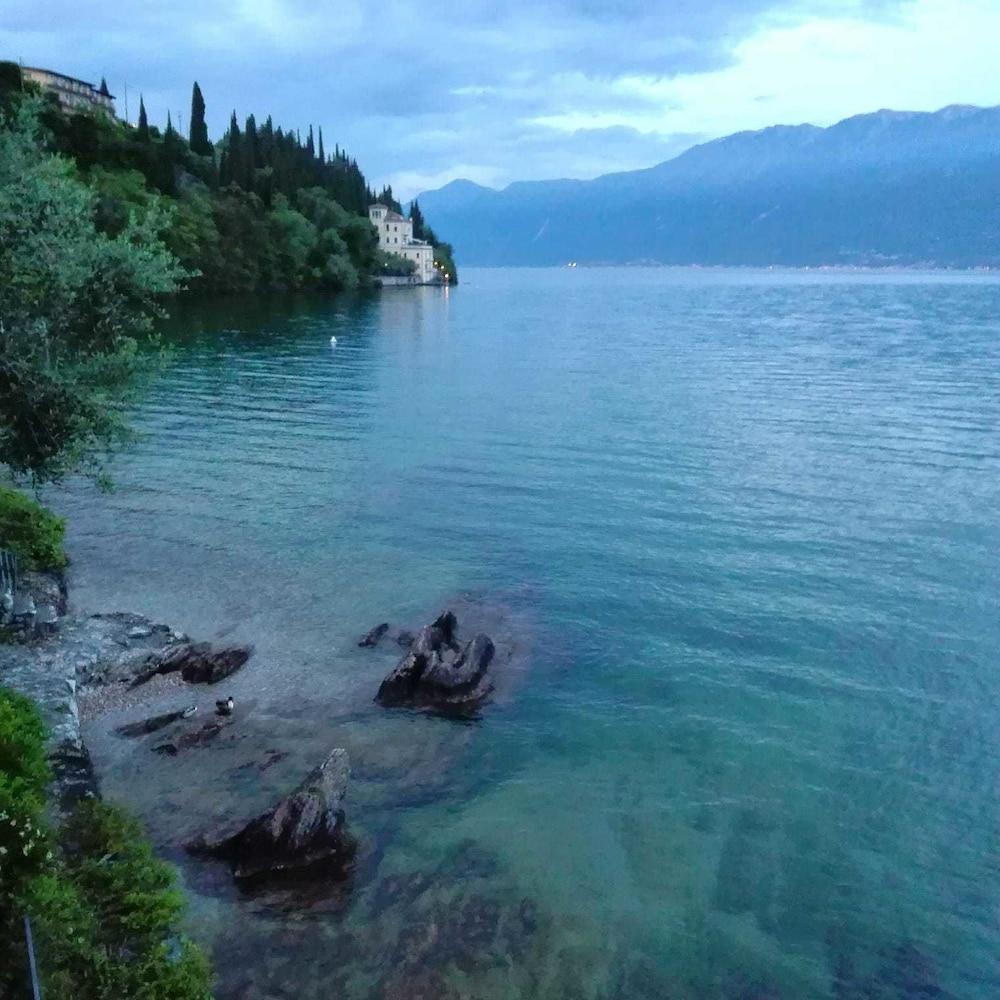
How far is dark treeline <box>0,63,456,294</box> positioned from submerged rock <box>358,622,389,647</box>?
324ft

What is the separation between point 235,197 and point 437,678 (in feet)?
483

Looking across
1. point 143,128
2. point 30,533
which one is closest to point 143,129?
point 143,128

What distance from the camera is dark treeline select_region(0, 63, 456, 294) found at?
132 meters

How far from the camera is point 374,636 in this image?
80.1ft

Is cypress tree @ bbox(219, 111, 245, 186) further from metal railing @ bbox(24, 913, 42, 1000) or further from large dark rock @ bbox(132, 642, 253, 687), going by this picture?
metal railing @ bbox(24, 913, 42, 1000)

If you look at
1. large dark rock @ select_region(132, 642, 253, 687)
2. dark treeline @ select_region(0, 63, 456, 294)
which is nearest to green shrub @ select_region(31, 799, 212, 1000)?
large dark rock @ select_region(132, 642, 253, 687)

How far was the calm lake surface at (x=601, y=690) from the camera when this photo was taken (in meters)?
14.2

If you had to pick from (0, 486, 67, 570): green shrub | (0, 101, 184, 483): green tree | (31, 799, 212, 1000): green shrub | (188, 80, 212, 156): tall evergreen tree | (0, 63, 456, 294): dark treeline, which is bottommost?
(31, 799, 212, 1000): green shrub

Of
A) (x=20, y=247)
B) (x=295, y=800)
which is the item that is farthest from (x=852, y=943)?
(x=20, y=247)

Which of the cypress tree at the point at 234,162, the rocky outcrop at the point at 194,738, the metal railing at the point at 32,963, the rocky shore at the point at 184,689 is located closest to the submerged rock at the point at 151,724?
the rocky shore at the point at 184,689

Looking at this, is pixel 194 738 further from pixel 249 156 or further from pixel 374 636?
pixel 249 156

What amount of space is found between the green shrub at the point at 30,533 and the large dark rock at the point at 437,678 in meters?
12.1

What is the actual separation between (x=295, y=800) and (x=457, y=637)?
861 centimetres

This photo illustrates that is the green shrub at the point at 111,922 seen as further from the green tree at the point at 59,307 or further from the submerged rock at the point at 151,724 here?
the green tree at the point at 59,307
